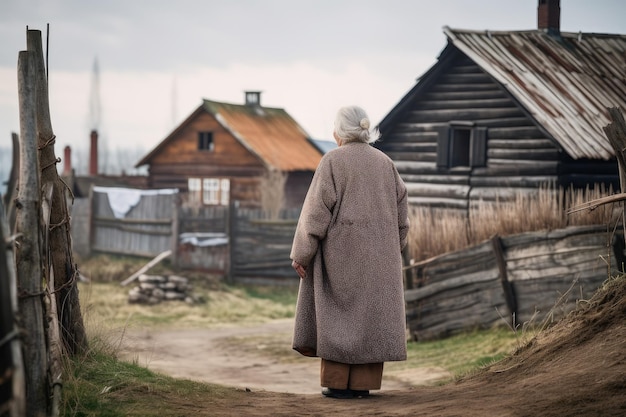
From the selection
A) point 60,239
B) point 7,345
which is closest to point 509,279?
point 60,239

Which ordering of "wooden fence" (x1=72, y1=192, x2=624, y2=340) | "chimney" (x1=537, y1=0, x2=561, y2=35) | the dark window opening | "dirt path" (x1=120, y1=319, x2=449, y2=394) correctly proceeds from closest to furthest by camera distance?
"dirt path" (x1=120, y1=319, x2=449, y2=394) < "wooden fence" (x1=72, y1=192, x2=624, y2=340) < the dark window opening < "chimney" (x1=537, y1=0, x2=561, y2=35)

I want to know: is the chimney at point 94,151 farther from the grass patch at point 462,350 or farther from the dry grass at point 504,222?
the grass patch at point 462,350

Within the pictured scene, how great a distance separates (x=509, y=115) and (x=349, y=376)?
1125 centimetres

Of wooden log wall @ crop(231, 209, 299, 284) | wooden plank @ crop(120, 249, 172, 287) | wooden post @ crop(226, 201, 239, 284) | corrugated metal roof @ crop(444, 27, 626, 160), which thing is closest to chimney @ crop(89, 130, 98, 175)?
wooden plank @ crop(120, 249, 172, 287)

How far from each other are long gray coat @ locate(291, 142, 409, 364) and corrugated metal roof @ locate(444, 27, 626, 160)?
8.77 meters

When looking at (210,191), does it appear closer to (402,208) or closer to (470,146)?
(470,146)

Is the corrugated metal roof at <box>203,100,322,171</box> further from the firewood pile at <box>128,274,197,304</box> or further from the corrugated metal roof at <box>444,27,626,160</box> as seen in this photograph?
the corrugated metal roof at <box>444,27,626,160</box>

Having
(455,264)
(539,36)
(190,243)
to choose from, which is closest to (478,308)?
(455,264)

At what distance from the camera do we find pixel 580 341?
265 inches

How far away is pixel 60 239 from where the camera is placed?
21.8ft

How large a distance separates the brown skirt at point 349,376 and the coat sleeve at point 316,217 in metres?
0.79

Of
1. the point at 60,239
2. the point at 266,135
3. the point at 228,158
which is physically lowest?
the point at 60,239

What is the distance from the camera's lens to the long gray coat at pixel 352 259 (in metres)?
6.78

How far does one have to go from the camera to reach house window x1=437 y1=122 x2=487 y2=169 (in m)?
17.6
